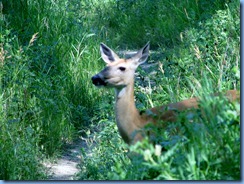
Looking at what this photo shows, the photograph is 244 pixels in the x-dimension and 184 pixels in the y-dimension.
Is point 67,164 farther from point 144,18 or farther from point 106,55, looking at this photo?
point 144,18

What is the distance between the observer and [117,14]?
13.2m

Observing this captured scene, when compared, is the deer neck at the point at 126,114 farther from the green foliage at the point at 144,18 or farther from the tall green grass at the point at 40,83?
the green foliage at the point at 144,18

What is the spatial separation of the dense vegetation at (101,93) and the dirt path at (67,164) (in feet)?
0.34

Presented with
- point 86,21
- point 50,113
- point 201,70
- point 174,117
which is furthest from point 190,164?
point 86,21

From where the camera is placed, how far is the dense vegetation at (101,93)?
208 inches

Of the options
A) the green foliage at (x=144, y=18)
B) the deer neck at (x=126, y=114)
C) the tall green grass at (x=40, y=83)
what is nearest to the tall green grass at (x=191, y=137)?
the deer neck at (x=126, y=114)

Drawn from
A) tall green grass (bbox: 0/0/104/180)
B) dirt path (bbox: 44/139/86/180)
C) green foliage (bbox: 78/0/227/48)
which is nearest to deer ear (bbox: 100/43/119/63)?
tall green grass (bbox: 0/0/104/180)

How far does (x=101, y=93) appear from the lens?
925 cm

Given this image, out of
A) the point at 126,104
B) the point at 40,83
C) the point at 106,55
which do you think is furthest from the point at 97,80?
the point at 40,83

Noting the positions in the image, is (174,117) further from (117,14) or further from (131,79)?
(117,14)

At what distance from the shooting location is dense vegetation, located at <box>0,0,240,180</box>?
5.27 meters

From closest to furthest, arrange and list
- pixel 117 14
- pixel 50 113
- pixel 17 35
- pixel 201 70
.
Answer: pixel 201 70 → pixel 50 113 → pixel 17 35 → pixel 117 14

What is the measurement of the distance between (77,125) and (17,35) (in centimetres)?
141

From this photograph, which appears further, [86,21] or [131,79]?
[86,21]
